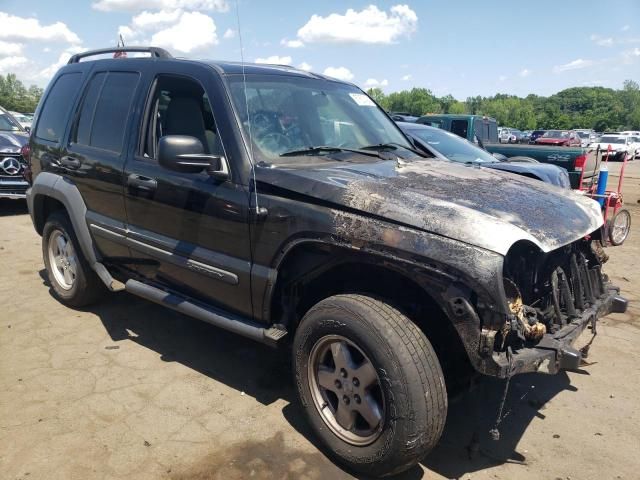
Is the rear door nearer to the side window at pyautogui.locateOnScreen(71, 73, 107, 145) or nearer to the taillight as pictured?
the side window at pyautogui.locateOnScreen(71, 73, 107, 145)

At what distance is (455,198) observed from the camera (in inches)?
106

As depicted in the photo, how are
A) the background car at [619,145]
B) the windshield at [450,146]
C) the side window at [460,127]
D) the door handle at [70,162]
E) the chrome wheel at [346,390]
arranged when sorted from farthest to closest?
the background car at [619,145]
the side window at [460,127]
the windshield at [450,146]
the door handle at [70,162]
the chrome wheel at [346,390]

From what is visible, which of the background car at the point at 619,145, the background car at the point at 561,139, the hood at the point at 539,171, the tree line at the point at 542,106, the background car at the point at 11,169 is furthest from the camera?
the tree line at the point at 542,106

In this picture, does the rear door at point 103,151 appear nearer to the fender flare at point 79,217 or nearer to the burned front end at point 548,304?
the fender flare at point 79,217

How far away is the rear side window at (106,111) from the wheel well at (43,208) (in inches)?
31.8

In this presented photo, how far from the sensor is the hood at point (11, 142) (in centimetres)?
930

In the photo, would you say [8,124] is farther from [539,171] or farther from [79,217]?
[539,171]

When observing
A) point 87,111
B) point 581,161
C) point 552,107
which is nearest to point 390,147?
point 87,111

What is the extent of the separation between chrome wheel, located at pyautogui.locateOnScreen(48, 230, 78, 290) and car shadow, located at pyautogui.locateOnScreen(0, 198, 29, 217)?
520cm

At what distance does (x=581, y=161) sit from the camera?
9.26 meters

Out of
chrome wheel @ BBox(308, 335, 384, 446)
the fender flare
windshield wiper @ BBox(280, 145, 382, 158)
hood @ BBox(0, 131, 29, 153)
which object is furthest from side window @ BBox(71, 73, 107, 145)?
hood @ BBox(0, 131, 29, 153)

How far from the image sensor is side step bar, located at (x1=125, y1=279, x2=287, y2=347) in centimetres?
309

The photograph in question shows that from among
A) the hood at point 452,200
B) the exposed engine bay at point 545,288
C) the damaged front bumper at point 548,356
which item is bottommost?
the damaged front bumper at point 548,356

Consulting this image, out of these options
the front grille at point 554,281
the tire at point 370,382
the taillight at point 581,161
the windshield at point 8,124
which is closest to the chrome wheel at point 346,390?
the tire at point 370,382
